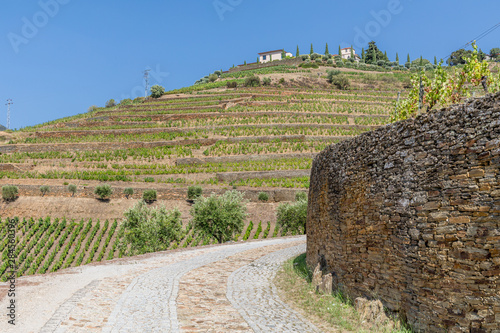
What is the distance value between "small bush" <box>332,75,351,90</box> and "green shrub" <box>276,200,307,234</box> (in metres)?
67.8

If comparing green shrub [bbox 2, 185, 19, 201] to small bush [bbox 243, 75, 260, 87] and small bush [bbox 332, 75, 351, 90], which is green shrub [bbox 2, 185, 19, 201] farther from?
small bush [bbox 332, 75, 351, 90]

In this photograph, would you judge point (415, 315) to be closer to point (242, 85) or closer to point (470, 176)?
point (470, 176)

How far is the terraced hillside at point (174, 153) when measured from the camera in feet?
119

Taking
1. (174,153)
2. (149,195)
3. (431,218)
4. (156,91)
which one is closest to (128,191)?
(149,195)

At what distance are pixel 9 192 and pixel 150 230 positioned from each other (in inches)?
965

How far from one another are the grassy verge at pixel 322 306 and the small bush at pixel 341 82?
8752cm

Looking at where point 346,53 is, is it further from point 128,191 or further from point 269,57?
point 128,191

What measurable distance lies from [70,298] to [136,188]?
3684cm

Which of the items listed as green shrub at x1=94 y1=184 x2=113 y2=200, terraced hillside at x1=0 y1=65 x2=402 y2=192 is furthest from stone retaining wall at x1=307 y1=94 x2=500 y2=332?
green shrub at x1=94 y1=184 x2=113 y2=200

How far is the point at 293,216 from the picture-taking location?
34438mm

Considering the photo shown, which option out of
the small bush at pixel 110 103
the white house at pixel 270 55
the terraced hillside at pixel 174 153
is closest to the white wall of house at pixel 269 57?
the white house at pixel 270 55

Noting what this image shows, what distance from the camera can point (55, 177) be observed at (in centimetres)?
4925

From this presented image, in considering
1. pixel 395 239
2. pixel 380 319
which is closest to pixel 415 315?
pixel 380 319

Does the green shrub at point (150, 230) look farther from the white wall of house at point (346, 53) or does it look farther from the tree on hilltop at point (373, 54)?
the white wall of house at point (346, 53)
